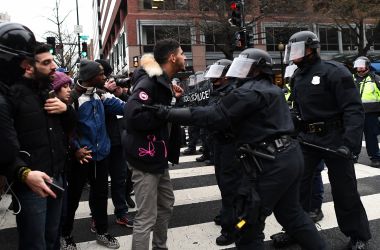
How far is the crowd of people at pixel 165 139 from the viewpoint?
2535 millimetres

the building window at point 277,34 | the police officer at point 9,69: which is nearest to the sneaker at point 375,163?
the police officer at point 9,69

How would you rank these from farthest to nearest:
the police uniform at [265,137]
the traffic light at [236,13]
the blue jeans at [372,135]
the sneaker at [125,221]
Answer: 1. the traffic light at [236,13]
2. the blue jeans at [372,135]
3. the sneaker at [125,221]
4. the police uniform at [265,137]

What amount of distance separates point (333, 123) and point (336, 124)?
0.03 meters

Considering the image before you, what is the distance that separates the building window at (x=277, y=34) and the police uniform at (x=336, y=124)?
27.8m

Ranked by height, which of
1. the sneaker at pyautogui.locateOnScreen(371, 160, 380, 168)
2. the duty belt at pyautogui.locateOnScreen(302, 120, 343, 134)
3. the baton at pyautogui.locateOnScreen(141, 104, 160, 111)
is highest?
the baton at pyautogui.locateOnScreen(141, 104, 160, 111)

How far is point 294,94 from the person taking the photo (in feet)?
13.5

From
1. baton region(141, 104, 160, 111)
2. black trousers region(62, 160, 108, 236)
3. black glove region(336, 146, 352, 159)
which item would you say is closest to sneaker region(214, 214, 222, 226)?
black trousers region(62, 160, 108, 236)

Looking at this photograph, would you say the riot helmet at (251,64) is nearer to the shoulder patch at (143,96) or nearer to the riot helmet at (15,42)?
the shoulder patch at (143,96)

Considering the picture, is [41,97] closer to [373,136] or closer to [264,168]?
[264,168]

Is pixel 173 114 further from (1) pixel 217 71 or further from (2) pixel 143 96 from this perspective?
(1) pixel 217 71

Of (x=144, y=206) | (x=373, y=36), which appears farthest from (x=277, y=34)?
(x=144, y=206)

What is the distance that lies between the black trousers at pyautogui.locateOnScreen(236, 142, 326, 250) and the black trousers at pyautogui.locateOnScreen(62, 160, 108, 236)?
68.2 inches

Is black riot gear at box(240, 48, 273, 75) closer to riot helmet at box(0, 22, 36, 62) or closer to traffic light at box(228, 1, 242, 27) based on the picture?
riot helmet at box(0, 22, 36, 62)

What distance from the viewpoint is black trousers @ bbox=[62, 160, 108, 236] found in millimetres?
4129
